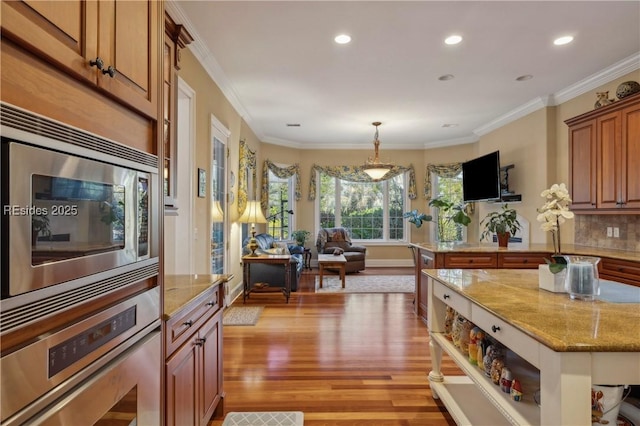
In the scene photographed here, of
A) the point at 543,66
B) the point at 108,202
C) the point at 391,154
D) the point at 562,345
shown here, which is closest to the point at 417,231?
the point at 391,154

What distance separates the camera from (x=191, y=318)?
67.9 inches

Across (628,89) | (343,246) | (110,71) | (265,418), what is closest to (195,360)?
(265,418)

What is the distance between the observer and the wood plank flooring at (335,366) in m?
2.38

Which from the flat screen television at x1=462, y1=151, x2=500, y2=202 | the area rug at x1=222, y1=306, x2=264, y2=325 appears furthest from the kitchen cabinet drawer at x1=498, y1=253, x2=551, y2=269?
the area rug at x1=222, y1=306, x2=264, y2=325

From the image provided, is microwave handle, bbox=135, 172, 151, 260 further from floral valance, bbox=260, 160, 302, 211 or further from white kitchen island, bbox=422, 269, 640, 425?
floral valance, bbox=260, 160, 302, 211

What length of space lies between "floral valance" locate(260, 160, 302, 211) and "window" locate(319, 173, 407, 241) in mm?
836

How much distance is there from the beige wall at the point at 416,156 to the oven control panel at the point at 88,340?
8.41 ft

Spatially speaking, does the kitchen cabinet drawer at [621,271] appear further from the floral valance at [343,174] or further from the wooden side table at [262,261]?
the floral valance at [343,174]

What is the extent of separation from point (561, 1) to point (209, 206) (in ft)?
12.5

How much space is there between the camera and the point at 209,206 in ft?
13.2

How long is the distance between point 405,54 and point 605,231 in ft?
10.8

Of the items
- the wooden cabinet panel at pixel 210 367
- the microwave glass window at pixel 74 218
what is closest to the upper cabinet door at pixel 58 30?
the microwave glass window at pixel 74 218

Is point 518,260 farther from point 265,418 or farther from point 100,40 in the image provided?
point 100,40

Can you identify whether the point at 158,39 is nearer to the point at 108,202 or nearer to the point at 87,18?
the point at 87,18
